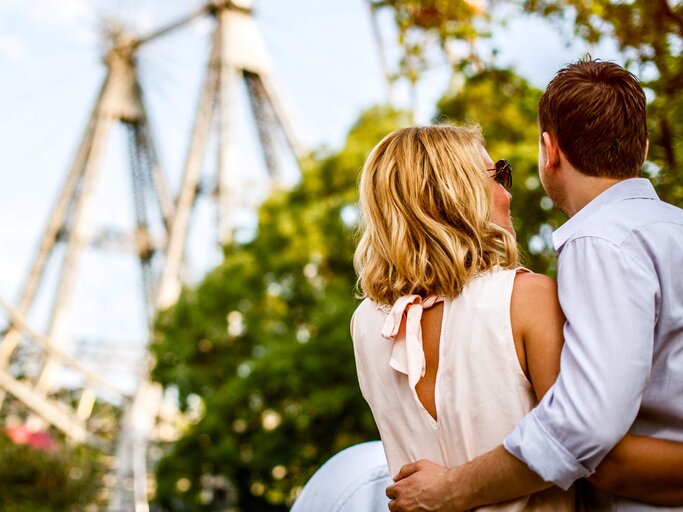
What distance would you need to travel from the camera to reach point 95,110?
2038 cm

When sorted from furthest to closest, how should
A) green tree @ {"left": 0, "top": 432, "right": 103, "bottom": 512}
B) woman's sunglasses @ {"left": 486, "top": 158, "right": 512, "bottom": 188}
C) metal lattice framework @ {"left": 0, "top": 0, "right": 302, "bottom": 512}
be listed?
1. metal lattice framework @ {"left": 0, "top": 0, "right": 302, "bottom": 512}
2. green tree @ {"left": 0, "top": 432, "right": 103, "bottom": 512}
3. woman's sunglasses @ {"left": 486, "top": 158, "right": 512, "bottom": 188}

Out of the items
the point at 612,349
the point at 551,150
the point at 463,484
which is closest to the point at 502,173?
the point at 551,150

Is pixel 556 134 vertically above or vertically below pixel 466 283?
above

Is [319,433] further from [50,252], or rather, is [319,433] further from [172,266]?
[50,252]

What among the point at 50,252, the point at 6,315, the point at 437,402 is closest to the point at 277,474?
the point at 6,315

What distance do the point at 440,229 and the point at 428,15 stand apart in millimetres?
3339

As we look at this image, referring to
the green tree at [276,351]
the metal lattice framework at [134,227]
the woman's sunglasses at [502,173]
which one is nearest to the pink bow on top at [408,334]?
the woman's sunglasses at [502,173]

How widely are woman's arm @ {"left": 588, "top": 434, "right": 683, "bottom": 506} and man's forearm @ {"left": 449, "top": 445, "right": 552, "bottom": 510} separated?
0.11 meters

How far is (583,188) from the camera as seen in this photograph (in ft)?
4.89

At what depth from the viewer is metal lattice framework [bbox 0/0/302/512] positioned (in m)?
15.9

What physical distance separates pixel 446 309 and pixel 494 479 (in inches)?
11.8

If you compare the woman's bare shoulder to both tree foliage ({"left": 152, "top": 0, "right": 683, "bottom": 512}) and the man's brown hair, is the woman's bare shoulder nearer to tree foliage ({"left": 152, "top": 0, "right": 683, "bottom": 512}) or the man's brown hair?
the man's brown hair

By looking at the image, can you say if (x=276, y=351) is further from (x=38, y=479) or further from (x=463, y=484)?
(x=463, y=484)

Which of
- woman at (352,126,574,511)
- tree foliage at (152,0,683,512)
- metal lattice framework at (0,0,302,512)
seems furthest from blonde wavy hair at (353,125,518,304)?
metal lattice framework at (0,0,302,512)
